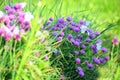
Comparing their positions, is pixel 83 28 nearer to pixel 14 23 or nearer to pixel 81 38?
pixel 81 38

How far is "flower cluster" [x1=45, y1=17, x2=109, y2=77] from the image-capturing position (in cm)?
481

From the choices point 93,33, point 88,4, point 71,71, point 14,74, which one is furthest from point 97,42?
point 88,4

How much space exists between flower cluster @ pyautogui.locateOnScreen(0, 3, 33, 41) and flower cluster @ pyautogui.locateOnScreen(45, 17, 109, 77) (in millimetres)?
765

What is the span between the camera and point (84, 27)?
16.4 ft

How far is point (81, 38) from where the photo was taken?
198 inches

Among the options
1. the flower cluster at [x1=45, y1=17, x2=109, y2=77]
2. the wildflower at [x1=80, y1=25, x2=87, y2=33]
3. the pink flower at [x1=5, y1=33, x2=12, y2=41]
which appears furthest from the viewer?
the wildflower at [x1=80, y1=25, x2=87, y2=33]

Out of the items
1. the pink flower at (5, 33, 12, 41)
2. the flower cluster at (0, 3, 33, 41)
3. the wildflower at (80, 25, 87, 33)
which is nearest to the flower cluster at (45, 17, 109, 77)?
the wildflower at (80, 25, 87, 33)

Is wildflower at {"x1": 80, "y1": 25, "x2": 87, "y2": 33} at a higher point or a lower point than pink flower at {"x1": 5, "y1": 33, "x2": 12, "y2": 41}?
higher

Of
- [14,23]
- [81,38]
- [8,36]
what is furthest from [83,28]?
[8,36]

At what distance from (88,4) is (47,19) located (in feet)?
14.8

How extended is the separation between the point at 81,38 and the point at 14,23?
1.28 m

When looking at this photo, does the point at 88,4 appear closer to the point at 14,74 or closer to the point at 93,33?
the point at 93,33

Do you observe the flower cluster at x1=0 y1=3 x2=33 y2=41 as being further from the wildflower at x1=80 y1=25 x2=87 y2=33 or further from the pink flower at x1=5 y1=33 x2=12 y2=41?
the wildflower at x1=80 y1=25 x2=87 y2=33

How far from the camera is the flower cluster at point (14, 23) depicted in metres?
3.64
